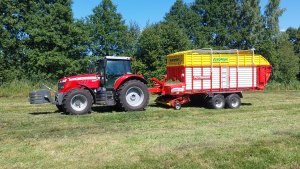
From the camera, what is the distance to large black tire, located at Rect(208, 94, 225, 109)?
15.6 meters

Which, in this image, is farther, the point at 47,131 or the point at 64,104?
the point at 64,104

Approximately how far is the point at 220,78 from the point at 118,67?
418cm

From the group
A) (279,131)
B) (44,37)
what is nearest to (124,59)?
(279,131)

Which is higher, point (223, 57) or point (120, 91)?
point (223, 57)

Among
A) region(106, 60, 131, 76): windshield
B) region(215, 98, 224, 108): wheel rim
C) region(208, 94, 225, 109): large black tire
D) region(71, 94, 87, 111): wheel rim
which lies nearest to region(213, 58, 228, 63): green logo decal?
region(208, 94, 225, 109): large black tire

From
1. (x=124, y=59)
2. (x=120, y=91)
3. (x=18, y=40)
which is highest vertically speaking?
Result: (x=18, y=40)

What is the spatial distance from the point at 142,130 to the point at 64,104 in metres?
4.15

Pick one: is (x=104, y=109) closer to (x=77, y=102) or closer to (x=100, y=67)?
(x=100, y=67)

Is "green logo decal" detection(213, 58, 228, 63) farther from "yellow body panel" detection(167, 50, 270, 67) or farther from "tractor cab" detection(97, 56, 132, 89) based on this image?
"tractor cab" detection(97, 56, 132, 89)

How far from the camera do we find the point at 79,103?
44.4ft

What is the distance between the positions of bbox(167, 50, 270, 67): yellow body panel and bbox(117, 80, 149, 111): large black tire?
2.11m

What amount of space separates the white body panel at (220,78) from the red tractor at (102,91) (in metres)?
2.03

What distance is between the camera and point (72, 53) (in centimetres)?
3359

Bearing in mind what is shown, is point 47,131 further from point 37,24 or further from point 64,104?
point 37,24
